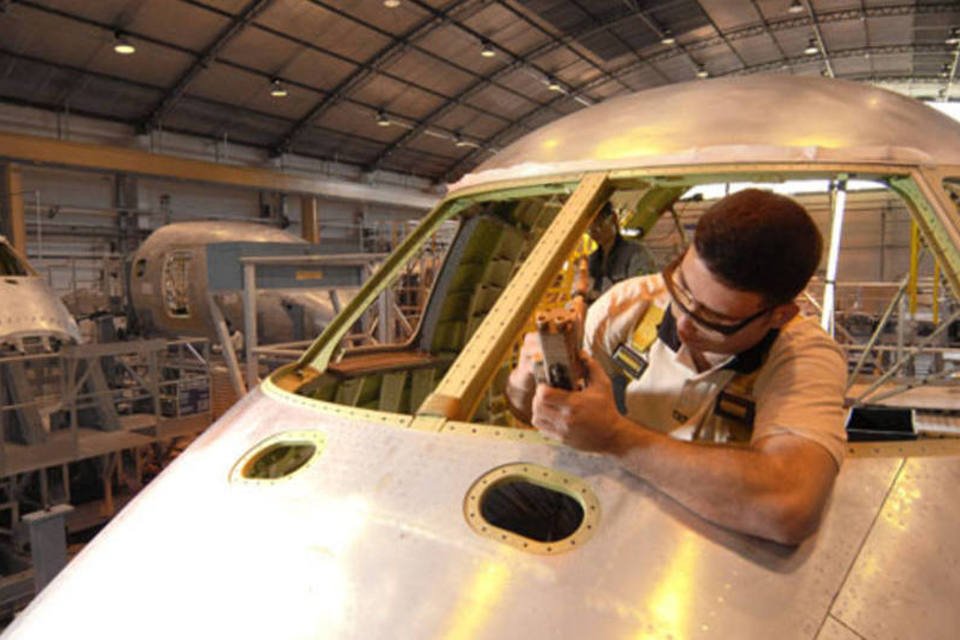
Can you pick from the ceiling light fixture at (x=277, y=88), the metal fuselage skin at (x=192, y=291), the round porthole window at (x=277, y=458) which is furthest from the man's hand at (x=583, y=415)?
the ceiling light fixture at (x=277, y=88)

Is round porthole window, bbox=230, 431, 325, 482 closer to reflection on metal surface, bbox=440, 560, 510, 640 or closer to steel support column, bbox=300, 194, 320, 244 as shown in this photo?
reflection on metal surface, bbox=440, 560, 510, 640

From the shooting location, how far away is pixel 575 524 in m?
2.46

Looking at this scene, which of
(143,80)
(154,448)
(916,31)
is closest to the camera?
(154,448)

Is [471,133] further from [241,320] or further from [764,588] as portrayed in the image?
[764,588]

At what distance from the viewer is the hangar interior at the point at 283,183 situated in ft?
26.5

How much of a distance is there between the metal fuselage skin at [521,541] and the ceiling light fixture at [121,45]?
1604 cm

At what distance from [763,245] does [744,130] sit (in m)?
1.15

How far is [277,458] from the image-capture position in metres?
2.89

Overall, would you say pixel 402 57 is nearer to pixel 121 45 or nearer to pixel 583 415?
pixel 121 45

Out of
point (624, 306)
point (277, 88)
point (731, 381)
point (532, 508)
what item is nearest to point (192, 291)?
point (277, 88)

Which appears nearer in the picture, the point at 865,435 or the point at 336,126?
the point at 865,435

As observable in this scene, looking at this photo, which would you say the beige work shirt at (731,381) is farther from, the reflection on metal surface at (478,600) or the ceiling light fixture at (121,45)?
the ceiling light fixture at (121,45)

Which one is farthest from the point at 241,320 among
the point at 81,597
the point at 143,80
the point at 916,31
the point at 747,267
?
the point at 916,31

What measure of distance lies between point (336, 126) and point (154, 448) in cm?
1498
